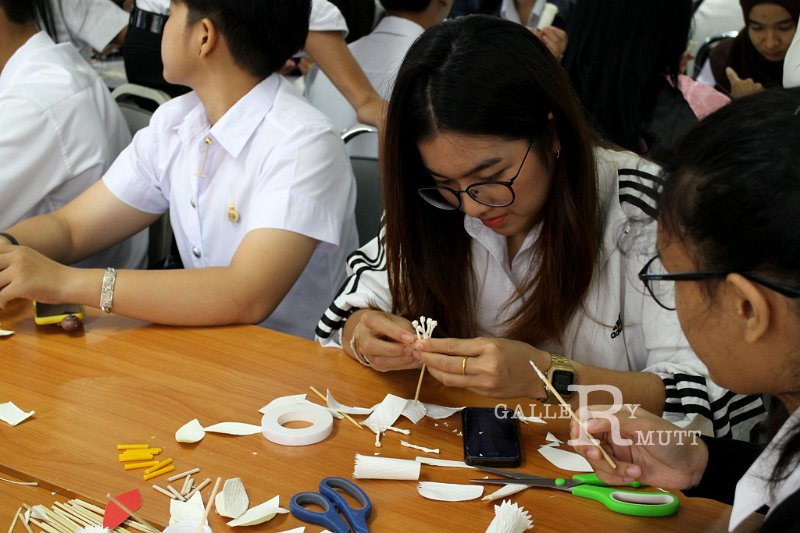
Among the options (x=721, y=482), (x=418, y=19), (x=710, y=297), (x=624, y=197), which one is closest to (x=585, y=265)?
(x=624, y=197)

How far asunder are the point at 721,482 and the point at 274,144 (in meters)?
1.22

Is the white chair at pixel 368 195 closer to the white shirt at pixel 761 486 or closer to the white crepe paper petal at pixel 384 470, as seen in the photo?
the white crepe paper petal at pixel 384 470

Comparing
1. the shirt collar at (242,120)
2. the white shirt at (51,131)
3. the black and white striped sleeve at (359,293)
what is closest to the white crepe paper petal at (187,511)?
the black and white striped sleeve at (359,293)

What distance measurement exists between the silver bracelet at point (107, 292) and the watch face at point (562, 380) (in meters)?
0.90

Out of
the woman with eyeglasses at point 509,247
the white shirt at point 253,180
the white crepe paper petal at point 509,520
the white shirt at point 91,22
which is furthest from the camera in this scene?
the white shirt at point 91,22

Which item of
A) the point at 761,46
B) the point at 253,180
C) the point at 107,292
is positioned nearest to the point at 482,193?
the point at 253,180

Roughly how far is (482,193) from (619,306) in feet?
1.14

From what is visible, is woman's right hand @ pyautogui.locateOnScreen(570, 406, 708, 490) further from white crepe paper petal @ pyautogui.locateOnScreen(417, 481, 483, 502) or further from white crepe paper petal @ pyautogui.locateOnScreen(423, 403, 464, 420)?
white crepe paper petal @ pyautogui.locateOnScreen(423, 403, 464, 420)

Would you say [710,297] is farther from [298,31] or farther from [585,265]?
[298,31]

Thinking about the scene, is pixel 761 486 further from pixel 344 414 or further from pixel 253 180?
pixel 253 180

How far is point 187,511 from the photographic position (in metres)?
1.13

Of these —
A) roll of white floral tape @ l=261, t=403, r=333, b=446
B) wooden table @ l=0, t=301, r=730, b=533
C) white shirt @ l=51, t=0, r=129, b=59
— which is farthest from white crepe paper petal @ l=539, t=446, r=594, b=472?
white shirt @ l=51, t=0, r=129, b=59

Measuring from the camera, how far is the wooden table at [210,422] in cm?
116

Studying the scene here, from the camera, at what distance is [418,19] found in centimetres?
316
